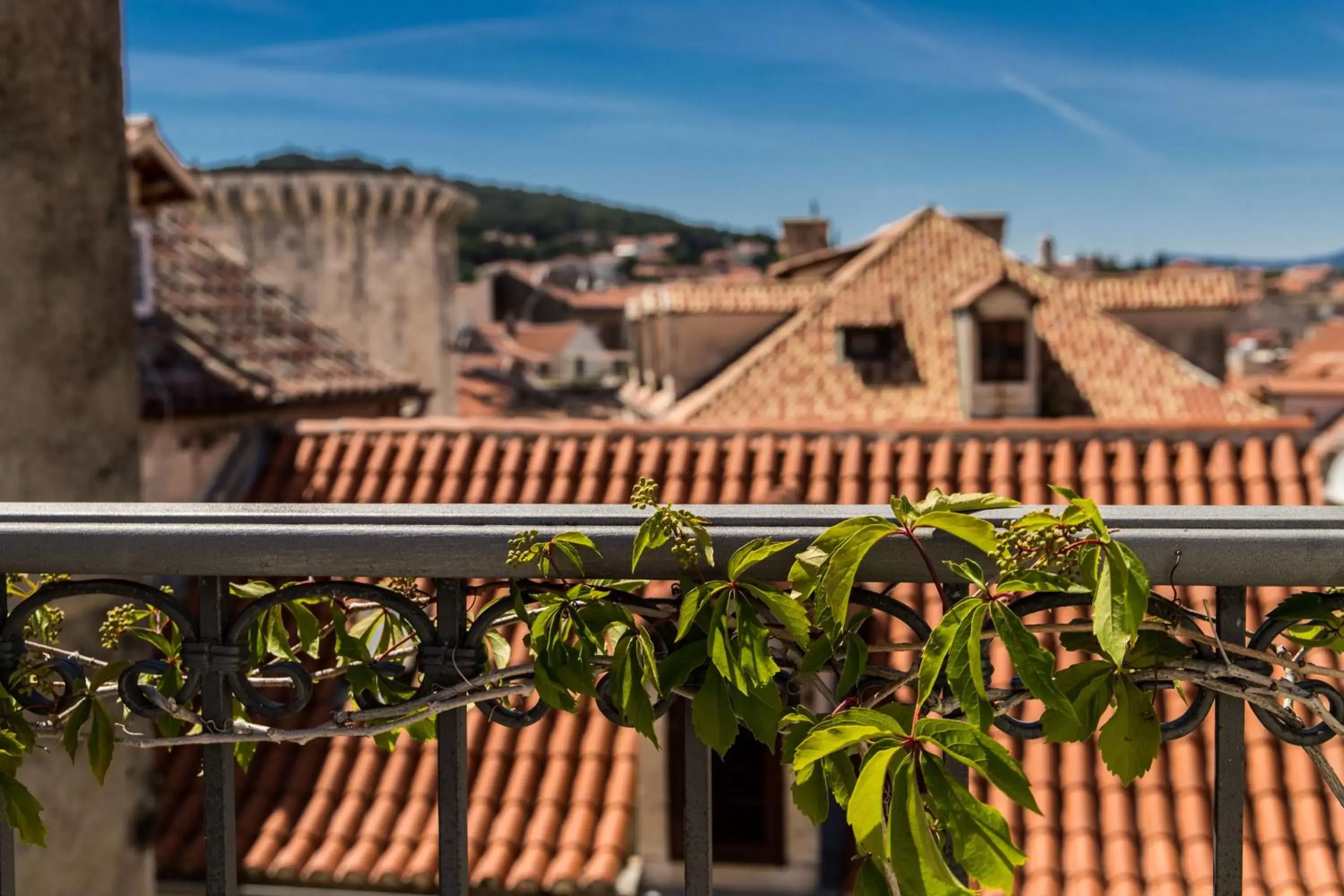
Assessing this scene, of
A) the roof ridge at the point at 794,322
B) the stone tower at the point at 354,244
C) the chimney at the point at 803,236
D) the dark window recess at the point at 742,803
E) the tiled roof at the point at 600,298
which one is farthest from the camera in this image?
the tiled roof at the point at 600,298

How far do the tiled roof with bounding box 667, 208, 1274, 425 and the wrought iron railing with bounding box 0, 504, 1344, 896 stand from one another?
1626cm

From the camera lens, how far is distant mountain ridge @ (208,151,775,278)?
365 feet

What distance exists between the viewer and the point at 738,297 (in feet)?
70.1

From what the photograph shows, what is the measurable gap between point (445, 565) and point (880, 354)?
18.8 metres

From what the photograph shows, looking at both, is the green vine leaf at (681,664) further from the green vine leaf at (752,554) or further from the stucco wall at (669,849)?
the stucco wall at (669,849)

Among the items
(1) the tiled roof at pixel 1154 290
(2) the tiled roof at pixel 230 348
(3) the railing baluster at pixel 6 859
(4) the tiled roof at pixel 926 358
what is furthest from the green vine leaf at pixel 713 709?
(1) the tiled roof at pixel 1154 290

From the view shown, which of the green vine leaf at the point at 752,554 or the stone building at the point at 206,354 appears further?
the stone building at the point at 206,354

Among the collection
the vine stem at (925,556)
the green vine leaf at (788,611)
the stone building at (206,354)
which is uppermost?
the stone building at (206,354)

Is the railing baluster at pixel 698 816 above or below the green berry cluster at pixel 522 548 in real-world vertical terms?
below

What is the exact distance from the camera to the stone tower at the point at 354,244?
112 feet

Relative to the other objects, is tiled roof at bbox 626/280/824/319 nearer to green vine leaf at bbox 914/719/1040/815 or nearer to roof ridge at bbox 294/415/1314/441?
roof ridge at bbox 294/415/1314/441

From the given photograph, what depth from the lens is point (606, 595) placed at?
1.52 meters

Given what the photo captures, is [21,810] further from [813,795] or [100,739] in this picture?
[813,795]

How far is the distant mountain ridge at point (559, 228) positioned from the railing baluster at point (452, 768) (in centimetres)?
9747
